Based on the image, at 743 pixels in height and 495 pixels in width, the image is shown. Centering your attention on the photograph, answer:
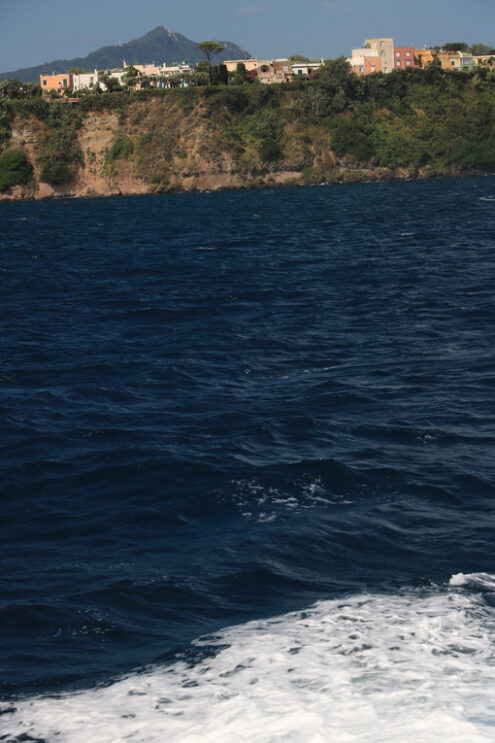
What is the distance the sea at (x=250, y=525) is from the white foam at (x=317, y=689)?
0.02 meters

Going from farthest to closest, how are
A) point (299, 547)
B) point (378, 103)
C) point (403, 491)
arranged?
1. point (378, 103)
2. point (403, 491)
3. point (299, 547)

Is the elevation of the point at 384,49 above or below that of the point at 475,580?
above

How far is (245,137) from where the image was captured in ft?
510

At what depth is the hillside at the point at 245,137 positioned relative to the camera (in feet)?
484

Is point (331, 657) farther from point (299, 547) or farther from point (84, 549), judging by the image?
point (84, 549)

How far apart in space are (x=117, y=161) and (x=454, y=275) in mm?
120590

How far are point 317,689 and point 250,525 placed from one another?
414 centimetres

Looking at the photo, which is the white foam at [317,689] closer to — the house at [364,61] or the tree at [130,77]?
the tree at [130,77]

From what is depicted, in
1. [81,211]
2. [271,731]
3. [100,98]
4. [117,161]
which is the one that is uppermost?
[100,98]

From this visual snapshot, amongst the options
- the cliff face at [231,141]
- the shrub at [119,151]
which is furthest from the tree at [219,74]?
the shrub at [119,151]

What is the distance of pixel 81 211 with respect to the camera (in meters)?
107

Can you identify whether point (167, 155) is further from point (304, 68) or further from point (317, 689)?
point (317, 689)

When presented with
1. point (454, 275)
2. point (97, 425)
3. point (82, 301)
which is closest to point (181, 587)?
point (97, 425)

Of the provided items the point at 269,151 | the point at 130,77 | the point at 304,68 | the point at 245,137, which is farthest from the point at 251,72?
the point at 269,151
